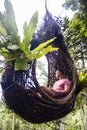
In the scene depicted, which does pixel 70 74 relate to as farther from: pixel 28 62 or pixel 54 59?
pixel 28 62

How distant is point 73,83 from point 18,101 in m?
0.73

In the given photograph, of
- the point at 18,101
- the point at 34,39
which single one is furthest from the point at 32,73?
the point at 34,39

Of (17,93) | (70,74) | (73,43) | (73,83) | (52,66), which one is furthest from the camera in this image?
(73,43)

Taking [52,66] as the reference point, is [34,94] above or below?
below

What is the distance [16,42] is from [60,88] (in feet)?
2.44

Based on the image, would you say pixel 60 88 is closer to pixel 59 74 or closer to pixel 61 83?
pixel 61 83

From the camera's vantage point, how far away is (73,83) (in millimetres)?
3307

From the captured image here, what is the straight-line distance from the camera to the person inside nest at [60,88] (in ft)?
9.84

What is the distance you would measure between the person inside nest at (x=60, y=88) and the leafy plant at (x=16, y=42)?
1.08 feet

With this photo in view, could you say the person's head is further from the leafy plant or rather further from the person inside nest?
the leafy plant

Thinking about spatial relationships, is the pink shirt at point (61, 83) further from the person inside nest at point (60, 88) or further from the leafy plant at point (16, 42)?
the leafy plant at point (16, 42)

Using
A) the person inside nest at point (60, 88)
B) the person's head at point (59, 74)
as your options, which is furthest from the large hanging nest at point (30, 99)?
the person's head at point (59, 74)

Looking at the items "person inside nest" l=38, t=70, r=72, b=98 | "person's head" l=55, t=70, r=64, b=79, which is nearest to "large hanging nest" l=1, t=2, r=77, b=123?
"person inside nest" l=38, t=70, r=72, b=98

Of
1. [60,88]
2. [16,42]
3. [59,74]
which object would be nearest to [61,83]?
[60,88]
